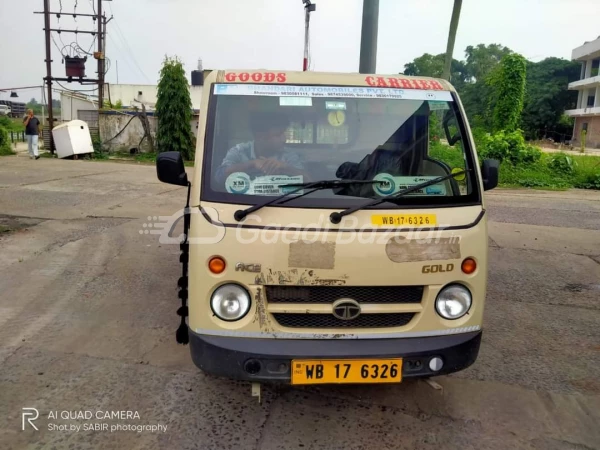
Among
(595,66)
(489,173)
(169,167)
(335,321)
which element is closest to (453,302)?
(335,321)

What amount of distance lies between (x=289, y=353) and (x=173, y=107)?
1827 cm

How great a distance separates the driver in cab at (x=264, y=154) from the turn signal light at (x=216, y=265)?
542mm

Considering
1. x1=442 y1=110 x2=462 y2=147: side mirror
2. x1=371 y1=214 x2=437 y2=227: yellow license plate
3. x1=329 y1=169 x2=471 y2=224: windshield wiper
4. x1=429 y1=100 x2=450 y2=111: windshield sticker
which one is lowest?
x1=371 y1=214 x2=437 y2=227: yellow license plate

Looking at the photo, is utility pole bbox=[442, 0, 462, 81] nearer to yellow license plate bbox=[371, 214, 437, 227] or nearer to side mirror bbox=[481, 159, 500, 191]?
side mirror bbox=[481, 159, 500, 191]

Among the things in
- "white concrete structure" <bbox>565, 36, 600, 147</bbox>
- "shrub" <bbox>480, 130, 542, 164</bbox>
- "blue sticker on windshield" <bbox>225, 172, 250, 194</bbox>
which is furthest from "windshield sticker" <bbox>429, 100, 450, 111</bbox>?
"white concrete structure" <bbox>565, 36, 600, 147</bbox>

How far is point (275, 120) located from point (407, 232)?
45.7 inches

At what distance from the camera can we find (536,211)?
1141cm

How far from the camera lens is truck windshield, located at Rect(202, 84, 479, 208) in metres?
3.22

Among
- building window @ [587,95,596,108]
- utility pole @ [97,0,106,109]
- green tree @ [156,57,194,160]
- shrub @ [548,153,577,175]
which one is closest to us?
shrub @ [548,153,577,175]

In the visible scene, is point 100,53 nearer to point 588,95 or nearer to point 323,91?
point 323,91

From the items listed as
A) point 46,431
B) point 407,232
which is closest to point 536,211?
point 407,232

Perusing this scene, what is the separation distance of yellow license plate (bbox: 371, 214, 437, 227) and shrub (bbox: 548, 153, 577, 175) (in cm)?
1575

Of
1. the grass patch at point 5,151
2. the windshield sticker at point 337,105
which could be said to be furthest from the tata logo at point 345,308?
the grass patch at point 5,151

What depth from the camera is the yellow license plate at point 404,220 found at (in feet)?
10.1
